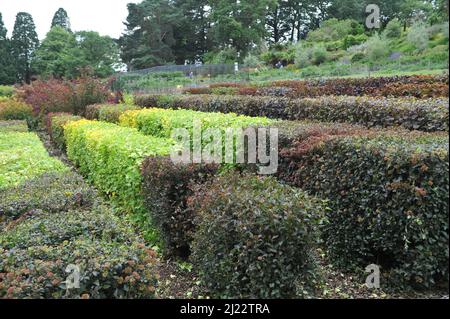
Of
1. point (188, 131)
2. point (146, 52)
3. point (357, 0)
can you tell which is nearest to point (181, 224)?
point (188, 131)

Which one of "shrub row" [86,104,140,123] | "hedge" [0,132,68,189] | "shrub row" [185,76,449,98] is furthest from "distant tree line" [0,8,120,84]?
"hedge" [0,132,68,189]

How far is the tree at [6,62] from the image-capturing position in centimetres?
4462

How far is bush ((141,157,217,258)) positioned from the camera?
161 inches

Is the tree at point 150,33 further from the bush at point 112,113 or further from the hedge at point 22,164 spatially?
the hedge at point 22,164

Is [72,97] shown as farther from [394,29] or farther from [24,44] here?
[24,44]

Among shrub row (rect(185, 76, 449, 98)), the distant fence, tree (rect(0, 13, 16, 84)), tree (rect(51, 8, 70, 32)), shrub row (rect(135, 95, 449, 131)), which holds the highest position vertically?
tree (rect(51, 8, 70, 32))

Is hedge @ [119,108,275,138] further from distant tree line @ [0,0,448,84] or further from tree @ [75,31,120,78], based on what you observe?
tree @ [75,31,120,78]

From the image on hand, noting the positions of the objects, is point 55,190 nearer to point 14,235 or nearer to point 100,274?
point 14,235

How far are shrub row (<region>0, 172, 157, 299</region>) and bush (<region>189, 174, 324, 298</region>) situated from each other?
0.51 meters

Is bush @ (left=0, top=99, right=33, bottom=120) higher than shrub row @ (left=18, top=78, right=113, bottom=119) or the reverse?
the reverse

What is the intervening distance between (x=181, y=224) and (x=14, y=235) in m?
1.48

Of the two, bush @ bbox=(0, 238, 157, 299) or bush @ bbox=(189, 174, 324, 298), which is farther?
bush @ bbox=(189, 174, 324, 298)

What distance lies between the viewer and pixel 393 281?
3303 millimetres

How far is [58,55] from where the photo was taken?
45.7m
